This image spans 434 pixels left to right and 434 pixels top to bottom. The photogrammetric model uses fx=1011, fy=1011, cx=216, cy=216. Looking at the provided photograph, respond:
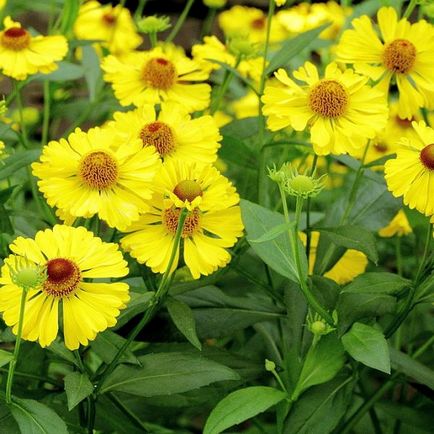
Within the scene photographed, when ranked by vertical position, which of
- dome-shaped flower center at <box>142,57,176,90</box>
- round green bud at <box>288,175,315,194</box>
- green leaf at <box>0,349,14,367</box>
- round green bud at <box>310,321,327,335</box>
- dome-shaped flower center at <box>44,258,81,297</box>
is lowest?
green leaf at <box>0,349,14,367</box>

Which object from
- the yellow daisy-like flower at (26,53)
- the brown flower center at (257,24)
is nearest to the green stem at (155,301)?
the yellow daisy-like flower at (26,53)

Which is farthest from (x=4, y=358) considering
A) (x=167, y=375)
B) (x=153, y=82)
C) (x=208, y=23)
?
(x=208, y=23)

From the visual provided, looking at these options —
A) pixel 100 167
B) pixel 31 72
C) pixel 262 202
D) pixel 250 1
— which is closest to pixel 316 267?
pixel 262 202

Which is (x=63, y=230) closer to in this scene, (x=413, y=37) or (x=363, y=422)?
(x=413, y=37)

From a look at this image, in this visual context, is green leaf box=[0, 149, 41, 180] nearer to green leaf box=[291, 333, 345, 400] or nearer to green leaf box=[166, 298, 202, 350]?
green leaf box=[166, 298, 202, 350]

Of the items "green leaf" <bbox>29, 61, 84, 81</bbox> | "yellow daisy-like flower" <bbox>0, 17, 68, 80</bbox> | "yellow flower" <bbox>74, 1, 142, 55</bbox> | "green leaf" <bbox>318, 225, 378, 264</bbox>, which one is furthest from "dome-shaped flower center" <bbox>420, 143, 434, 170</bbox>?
"yellow flower" <bbox>74, 1, 142, 55</bbox>

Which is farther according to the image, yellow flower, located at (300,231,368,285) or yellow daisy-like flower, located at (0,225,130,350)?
yellow flower, located at (300,231,368,285)
